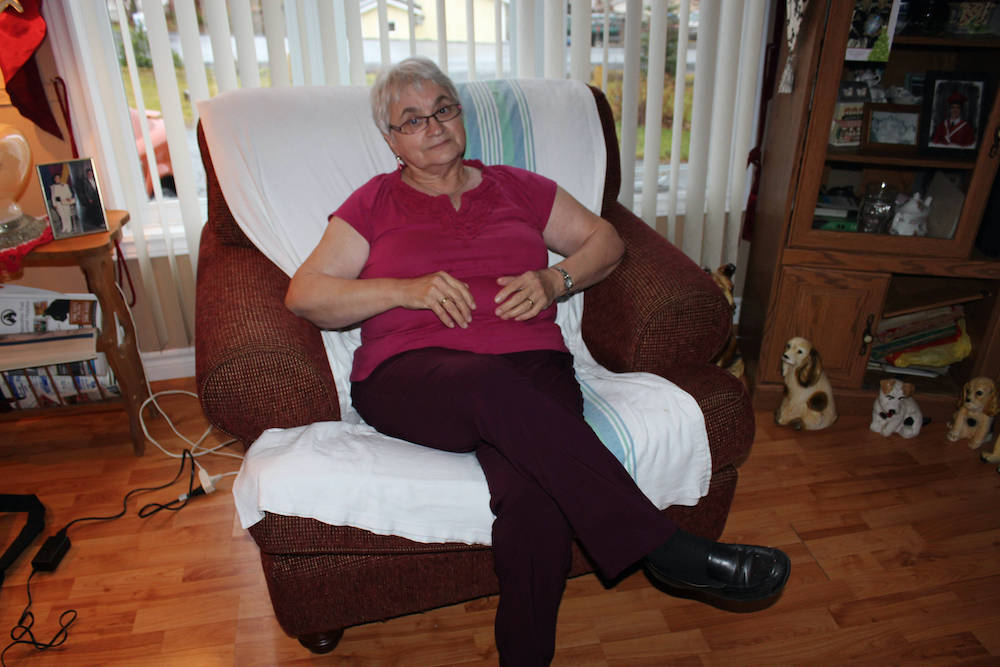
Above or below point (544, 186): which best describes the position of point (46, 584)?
below

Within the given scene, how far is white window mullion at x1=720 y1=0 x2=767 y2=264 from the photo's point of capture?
226cm

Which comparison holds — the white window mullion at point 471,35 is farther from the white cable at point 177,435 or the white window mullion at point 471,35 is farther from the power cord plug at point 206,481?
the power cord plug at point 206,481

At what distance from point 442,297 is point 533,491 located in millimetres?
417

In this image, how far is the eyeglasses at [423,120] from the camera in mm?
1519

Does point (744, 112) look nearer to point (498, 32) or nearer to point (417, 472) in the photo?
point (498, 32)

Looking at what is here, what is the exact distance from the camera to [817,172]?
6.32 ft

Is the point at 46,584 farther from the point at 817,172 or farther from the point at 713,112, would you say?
the point at 713,112

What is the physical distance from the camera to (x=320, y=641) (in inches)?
55.4

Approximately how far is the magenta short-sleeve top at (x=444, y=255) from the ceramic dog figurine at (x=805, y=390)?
0.85 metres

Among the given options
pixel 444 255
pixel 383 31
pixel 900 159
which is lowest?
pixel 444 255

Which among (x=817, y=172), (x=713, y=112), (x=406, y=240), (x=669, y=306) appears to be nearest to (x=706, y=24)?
(x=713, y=112)

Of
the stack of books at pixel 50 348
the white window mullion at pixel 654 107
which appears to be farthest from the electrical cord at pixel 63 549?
the white window mullion at pixel 654 107

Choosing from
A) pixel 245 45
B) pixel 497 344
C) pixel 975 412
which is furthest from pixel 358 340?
pixel 975 412

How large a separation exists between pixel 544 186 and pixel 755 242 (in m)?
0.98
